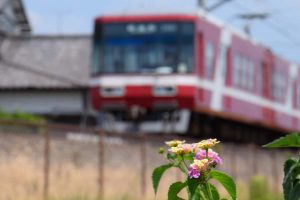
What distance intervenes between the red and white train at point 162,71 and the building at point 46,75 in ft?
51.6

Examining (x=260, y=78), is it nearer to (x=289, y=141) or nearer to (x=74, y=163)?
(x=74, y=163)

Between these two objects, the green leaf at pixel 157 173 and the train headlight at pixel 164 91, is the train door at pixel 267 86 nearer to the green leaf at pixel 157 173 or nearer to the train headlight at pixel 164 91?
the train headlight at pixel 164 91

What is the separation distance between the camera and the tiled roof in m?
43.2

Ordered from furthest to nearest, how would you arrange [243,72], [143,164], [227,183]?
[243,72] → [143,164] → [227,183]

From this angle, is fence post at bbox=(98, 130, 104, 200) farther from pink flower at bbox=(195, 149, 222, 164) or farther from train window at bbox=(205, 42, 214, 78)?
pink flower at bbox=(195, 149, 222, 164)

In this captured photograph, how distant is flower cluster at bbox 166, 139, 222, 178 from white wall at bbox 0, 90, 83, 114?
38.1 m

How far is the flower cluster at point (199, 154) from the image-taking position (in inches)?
126

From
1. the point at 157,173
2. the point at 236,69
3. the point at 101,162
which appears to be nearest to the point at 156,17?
the point at 236,69

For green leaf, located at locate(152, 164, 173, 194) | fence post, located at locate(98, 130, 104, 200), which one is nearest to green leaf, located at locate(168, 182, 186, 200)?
green leaf, located at locate(152, 164, 173, 194)

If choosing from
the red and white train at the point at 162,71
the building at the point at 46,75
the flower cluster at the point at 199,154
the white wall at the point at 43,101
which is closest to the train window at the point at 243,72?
the red and white train at the point at 162,71

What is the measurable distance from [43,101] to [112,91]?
1995cm

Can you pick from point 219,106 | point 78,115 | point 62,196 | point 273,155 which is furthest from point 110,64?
point 78,115

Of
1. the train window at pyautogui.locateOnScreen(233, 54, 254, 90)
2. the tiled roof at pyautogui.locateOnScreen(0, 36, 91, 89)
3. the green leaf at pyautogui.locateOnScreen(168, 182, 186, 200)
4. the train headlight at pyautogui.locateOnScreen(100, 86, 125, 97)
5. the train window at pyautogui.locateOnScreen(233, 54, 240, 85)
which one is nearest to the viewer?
the green leaf at pyautogui.locateOnScreen(168, 182, 186, 200)

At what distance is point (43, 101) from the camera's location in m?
42.2
